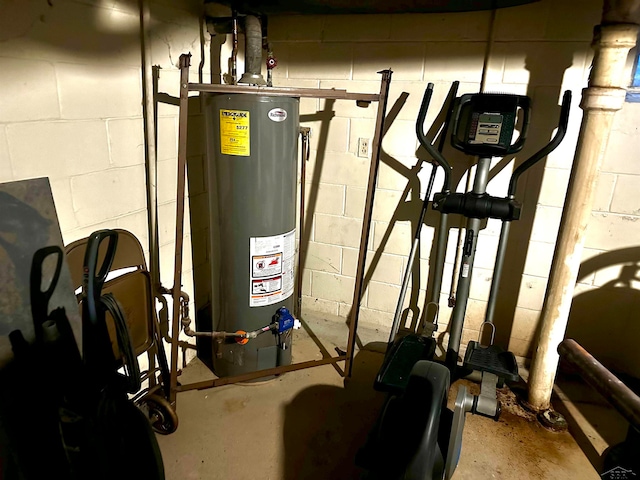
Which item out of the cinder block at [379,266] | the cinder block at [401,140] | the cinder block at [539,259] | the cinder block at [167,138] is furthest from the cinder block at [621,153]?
the cinder block at [167,138]

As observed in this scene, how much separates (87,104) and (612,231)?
7.30ft

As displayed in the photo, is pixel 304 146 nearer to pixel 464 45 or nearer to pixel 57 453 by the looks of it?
pixel 464 45

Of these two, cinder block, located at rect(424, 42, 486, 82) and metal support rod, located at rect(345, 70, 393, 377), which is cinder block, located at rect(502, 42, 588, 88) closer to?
cinder block, located at rect(424, 42, 486, 82)

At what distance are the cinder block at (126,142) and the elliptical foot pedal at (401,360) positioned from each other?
1323 mm

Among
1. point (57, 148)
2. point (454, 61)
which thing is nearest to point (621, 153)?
point (454, 61)

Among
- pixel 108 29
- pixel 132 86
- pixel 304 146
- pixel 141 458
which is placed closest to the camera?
pixel 141 458

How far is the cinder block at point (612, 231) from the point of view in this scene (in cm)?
193

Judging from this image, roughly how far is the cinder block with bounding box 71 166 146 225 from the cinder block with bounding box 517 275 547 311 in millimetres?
1840

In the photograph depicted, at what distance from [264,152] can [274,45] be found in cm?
90

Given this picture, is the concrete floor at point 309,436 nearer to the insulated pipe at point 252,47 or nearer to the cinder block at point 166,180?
the cinder block at point 166,180

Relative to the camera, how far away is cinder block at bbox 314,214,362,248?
2.42m

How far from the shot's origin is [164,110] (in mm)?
1800

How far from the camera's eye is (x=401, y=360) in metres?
1.91

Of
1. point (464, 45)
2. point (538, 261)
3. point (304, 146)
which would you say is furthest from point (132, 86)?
point (538, 261)
